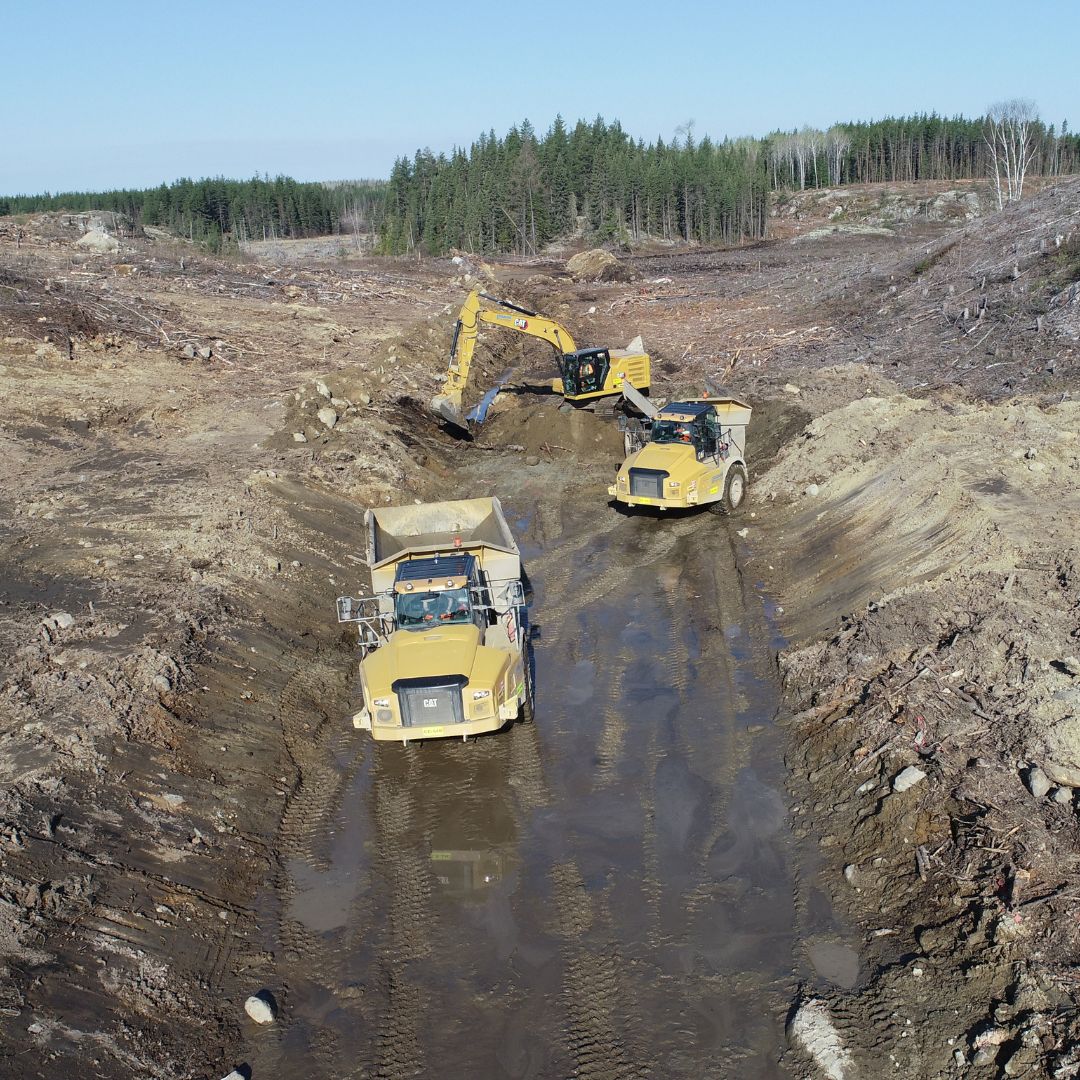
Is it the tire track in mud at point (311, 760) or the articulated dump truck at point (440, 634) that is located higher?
the articulated dump truck at point (440, 634)

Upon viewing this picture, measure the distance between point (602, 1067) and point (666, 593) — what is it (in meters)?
11.4

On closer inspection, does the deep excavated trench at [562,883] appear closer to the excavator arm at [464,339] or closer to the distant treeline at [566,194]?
the excavator arm at [464,339]

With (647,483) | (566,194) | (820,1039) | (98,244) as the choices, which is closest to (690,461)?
(647,483)

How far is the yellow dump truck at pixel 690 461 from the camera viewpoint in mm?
21750

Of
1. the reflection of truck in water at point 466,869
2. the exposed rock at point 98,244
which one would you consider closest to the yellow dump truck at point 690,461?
the reflection of truck in water at point 466,869

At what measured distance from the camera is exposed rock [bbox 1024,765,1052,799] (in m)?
10.5

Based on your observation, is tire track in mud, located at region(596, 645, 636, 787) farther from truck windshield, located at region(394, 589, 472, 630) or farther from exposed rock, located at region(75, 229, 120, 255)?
exposed rock, located at region(75, 229, 120, 255)

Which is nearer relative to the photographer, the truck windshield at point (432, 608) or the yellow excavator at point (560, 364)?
the truck windshield at point (432, 608)

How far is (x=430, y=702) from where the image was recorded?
12344 millimetres

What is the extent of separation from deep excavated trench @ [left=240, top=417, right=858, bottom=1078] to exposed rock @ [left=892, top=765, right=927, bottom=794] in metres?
1.34

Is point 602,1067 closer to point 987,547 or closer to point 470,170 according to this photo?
point 987,547

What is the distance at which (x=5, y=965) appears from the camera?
8.46 meters

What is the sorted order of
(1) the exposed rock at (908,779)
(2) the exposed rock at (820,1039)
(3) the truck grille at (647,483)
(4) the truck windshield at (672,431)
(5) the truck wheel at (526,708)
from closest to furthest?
(2) the exposed rock at (820,1039)
(1) the exposed rock at (908,779)
(5) the truck wheel at (526,708)
(3) the truck grille at (647,483)
(4) the truck windshield at (672,431)

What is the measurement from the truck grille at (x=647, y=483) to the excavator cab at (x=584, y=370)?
799cm
